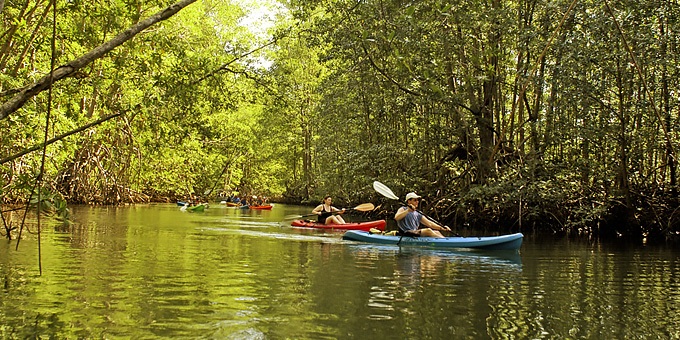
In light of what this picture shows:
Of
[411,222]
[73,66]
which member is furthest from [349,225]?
[73,66]

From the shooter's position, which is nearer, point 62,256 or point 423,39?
point 62,256

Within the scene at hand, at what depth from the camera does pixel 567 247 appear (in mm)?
12148

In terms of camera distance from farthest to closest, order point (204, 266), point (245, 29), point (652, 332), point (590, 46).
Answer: point (245, 29)
point (590, 46)
point (204, 266)
point (652, 332)

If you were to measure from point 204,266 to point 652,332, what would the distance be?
16.4 ft

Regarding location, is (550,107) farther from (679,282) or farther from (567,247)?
(679,282)

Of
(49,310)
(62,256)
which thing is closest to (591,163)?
(62,256)

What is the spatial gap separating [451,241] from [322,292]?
16.8 ft

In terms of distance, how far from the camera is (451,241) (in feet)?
36.0

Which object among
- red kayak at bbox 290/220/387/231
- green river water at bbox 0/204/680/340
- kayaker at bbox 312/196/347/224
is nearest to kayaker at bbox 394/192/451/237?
green river water at bbox 0/204/680/340

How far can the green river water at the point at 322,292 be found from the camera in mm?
4680

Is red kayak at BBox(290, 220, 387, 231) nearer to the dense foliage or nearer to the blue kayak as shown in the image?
the dense foliage

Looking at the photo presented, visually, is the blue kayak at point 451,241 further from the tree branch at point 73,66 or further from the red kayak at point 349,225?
the tree branch at point 73,66

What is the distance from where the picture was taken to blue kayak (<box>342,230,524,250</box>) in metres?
10.5

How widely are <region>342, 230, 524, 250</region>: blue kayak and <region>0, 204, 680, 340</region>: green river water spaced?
0.25m
